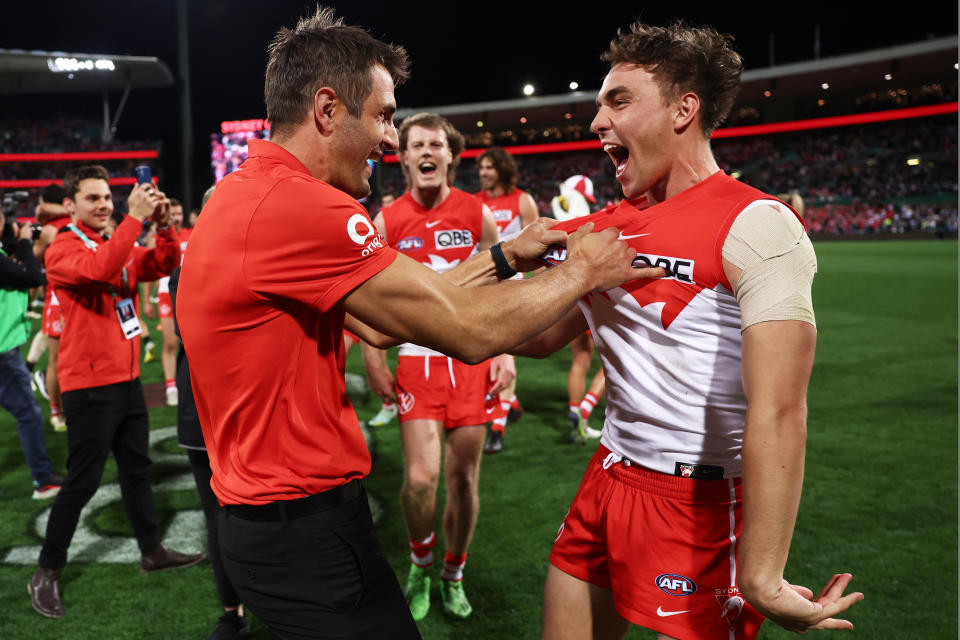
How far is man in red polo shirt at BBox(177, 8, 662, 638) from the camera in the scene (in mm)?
1800

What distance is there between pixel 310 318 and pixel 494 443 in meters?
5.06

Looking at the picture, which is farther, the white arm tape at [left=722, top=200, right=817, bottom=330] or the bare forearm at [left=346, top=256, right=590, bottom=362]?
the bare forearm at [left=346, top=256, right=590, bottom=362]

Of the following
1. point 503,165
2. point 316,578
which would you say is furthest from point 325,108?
point 503,165

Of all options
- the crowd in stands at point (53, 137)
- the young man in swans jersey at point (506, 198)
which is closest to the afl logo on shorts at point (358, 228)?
the young man in swans jersey at point (506, 198)

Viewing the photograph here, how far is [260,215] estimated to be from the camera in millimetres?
1772

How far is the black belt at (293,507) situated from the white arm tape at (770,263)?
119 centimetres

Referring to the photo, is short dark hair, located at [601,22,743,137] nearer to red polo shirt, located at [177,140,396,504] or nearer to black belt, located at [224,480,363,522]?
red polo shirt, located at [177,140,396,504]

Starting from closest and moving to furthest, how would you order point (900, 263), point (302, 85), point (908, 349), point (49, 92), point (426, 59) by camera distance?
point (302, 85) < point (908, 349) < point (900, 263) < point (49, 92) < point (426, 59)

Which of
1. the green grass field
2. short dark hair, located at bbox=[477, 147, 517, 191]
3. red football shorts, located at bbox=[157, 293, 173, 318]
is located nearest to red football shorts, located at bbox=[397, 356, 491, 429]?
the green grass field

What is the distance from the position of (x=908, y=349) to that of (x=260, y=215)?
12.0 m

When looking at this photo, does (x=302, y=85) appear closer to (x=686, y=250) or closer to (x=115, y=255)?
(x=686, y=250)

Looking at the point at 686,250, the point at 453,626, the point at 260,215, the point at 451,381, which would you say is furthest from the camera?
the point at 451,381

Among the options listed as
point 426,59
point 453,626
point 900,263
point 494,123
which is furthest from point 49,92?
point 453,626

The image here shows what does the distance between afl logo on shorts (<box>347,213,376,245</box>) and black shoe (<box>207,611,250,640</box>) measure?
274 centimetres
